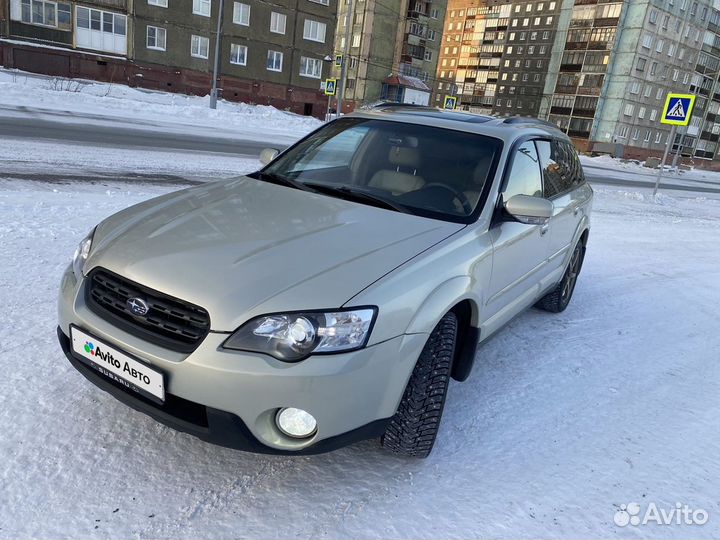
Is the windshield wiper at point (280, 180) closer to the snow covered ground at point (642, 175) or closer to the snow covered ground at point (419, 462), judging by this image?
the snow covered ground at point (419, 462)

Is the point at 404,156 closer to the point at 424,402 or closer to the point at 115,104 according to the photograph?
the point at 424,402

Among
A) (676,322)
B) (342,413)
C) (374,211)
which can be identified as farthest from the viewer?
(676,322)

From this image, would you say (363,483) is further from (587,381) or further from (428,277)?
(587,381)

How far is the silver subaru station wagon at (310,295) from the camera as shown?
6.84 feet

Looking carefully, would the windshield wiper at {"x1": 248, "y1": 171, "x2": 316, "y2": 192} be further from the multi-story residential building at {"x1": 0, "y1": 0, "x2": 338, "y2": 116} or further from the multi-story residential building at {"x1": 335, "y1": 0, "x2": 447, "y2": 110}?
the multi-story residential building at {"x1": 335, "y1": 0, "x2": 447, "y2": 110}

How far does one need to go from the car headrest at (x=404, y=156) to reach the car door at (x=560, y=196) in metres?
1.05

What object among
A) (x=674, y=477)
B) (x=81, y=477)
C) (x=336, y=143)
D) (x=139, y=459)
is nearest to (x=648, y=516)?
(x=674, y=477)

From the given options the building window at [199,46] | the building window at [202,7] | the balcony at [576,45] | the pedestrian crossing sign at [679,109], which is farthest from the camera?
the balcony at [576,45]

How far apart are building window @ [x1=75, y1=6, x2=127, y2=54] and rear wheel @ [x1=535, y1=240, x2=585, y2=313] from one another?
1405 inches

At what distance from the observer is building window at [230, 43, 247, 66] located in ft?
123

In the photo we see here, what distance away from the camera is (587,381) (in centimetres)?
369

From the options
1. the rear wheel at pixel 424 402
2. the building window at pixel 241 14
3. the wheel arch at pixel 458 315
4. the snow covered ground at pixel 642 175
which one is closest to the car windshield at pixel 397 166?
the wheel arch at pixel 458 315

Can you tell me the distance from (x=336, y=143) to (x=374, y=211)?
3.82ft

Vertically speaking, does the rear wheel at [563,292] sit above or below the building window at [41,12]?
below
